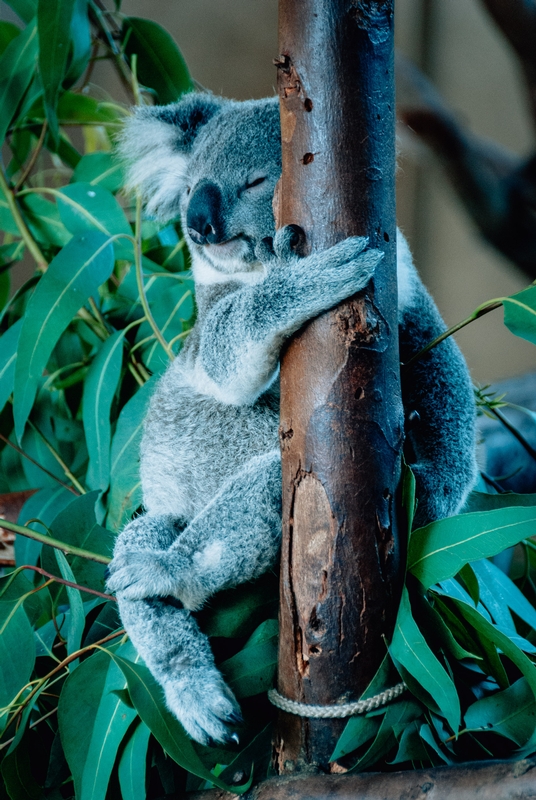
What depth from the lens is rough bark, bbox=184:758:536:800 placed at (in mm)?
811

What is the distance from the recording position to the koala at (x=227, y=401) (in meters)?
1.02

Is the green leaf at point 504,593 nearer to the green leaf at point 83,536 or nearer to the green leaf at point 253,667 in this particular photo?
the green leaf at point 253,667

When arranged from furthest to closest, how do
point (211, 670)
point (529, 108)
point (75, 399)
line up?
point (529, 108) < point (75, 399) < point (211, 670)

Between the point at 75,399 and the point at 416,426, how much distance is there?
116 centimetres

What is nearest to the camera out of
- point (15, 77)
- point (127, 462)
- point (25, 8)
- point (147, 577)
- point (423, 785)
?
point (423, 785)

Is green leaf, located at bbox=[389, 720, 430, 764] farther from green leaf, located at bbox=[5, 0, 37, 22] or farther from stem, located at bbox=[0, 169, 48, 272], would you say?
green leaf, located at bbox=[5, 0, 37, 22]

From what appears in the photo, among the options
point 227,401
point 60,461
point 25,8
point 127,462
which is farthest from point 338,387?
point 25,8

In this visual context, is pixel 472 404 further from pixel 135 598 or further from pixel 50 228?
pixel 50 228

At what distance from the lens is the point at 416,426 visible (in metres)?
1.29

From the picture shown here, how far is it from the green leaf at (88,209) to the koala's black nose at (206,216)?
700 millimetres

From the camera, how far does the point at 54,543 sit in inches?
50.3

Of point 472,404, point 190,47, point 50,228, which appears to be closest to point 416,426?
point 472,404

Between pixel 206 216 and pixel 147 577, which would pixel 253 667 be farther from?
pixel 206 216

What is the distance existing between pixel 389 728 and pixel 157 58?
192 centimetres
